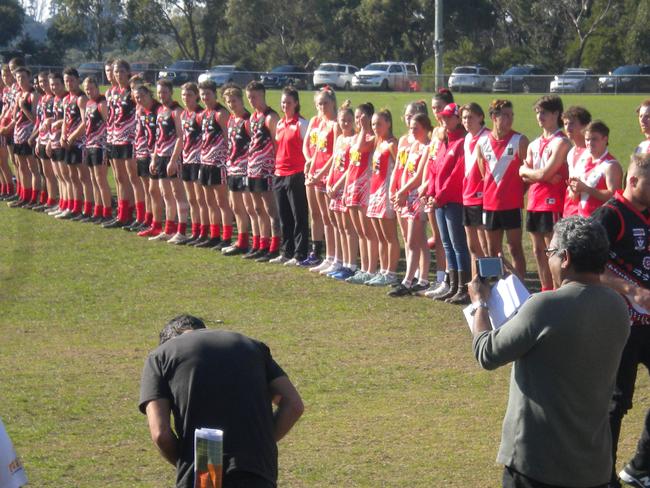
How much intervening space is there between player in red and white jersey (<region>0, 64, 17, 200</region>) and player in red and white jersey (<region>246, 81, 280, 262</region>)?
24.0 ft

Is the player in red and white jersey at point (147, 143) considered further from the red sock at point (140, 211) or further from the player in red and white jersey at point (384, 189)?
the player in red and white jersey at point (384, 189)

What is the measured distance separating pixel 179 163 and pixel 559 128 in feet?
20.5

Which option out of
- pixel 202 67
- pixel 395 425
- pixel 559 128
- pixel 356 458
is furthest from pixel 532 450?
pixel 202 67

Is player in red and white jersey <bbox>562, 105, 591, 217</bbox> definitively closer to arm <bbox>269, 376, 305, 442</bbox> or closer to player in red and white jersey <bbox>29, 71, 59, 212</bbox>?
arm <bbox>269, 376, 305, 442</bbox>

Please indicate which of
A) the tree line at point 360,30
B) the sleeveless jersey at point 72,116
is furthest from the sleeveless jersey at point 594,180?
the tree line at point 360,30

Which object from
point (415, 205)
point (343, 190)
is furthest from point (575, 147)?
point (343, 190)

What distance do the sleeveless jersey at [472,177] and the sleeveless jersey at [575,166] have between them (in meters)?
1.36

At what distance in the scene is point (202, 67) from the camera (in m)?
72.7

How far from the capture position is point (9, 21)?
7600 cm

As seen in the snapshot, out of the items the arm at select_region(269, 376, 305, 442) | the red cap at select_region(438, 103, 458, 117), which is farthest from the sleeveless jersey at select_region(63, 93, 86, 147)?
the arm at select_region(269, 376, 305, 442)

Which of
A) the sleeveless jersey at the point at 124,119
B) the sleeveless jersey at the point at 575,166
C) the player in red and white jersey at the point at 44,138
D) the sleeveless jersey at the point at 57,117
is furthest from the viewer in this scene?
the player in red and white jersey at the point at 44,138

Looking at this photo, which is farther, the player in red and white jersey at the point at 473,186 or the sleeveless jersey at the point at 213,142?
the sleeveless jersey at the point at 213,142

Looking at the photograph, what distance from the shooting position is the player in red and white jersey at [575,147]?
972 cm

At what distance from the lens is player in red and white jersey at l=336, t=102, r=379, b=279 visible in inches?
504
